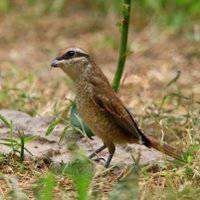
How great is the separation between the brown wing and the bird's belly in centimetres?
4

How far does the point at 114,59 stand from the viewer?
33.2 feet

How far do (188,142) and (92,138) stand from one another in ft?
3.00

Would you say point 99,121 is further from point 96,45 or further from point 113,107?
point 96,45

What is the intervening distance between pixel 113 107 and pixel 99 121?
17cm

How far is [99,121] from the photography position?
219 inches

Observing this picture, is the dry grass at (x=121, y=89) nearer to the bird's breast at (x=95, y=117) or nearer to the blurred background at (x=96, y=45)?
the blurred background at (x=96, y=45)

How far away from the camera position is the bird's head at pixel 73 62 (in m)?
5.70

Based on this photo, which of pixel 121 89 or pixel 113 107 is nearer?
pixel 113 107

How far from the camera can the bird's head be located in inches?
224

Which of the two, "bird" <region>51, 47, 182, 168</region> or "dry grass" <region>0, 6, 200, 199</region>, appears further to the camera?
"bird" <region>51, 47, 182, 168</region>

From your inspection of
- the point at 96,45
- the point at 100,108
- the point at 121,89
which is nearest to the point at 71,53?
the point at 100,108

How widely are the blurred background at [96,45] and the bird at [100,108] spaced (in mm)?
1643

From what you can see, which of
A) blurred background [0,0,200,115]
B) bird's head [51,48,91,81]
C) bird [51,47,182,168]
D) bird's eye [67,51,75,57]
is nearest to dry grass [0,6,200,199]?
blurred background [0,0,200,115]

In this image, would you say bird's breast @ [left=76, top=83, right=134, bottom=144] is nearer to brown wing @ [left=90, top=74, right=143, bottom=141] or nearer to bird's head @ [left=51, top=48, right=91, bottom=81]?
brown wing @ [left=90, top=74, right=143, bottom=141]
